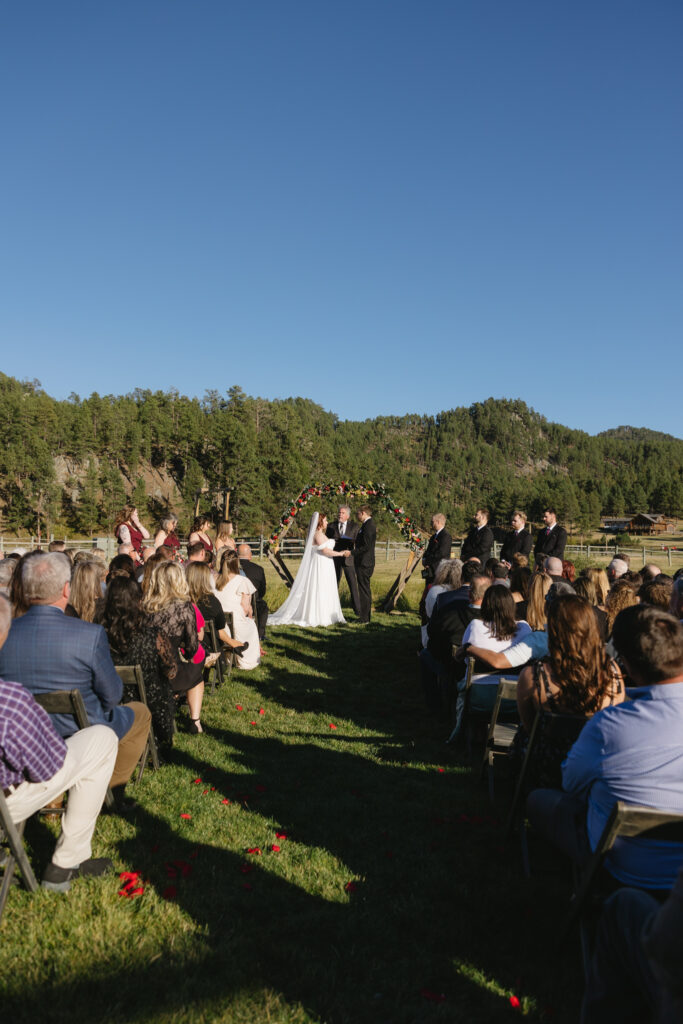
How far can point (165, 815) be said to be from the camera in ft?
13.5

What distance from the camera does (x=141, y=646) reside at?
498 centimetres

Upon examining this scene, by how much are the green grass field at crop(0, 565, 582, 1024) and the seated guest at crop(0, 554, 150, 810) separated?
92 cm

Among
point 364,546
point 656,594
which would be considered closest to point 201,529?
point 364,546

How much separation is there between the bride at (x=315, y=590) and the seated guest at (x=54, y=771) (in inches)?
371

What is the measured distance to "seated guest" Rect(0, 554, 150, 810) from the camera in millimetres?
3463

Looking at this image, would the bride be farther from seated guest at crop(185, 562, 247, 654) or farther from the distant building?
the distant building

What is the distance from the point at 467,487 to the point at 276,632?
179 metres

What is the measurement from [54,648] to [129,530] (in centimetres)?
741

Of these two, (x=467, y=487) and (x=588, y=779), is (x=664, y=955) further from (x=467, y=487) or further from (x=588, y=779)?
(x=467, y=487)

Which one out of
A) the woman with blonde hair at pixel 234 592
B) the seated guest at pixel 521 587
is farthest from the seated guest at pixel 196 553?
the seated guest at pixel 521 587

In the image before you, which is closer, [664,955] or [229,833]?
[664,955]

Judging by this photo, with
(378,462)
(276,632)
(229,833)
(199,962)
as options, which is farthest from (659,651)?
(378,462)

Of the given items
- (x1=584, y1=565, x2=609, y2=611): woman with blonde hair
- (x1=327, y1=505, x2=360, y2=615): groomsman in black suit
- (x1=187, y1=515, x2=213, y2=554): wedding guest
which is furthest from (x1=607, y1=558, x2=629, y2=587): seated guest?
(x1=187, y1=515, x2=213, y2=554): wedding guest

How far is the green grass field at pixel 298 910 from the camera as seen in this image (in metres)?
2.53
